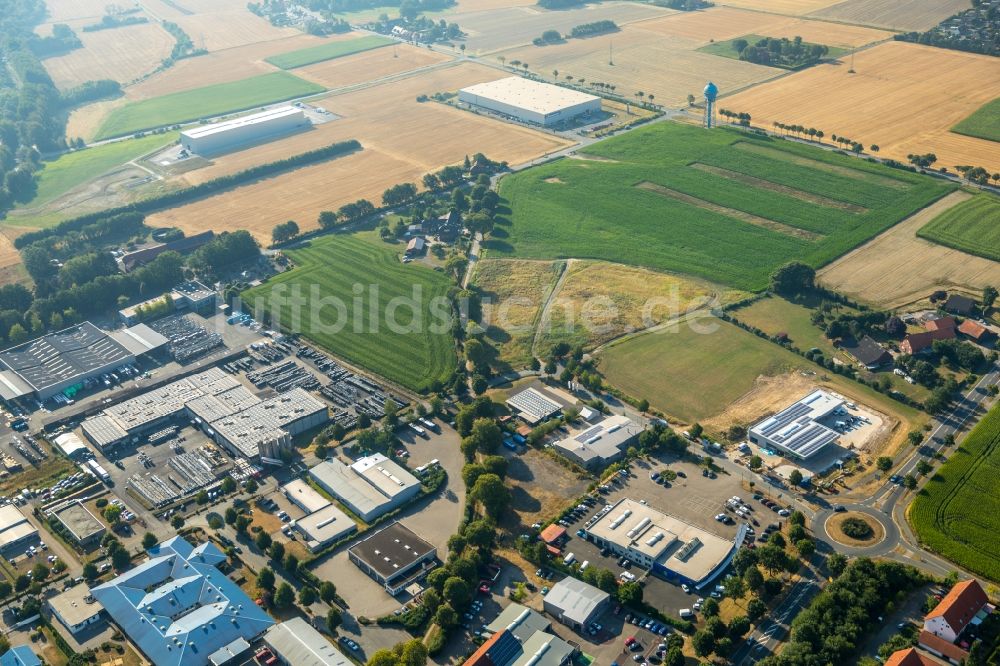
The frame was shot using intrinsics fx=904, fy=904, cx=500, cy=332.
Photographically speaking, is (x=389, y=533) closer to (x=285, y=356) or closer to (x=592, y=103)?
(x=285, y=356)

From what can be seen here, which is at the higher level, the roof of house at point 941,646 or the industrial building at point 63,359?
the industrial building at point 63,359

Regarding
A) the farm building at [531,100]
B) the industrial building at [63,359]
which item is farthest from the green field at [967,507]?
the farm building at [531,100]

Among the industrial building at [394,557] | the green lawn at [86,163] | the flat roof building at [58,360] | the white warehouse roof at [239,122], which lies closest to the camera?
the industrial building at [394,557]

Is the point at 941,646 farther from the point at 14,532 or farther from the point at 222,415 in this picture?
the point at 14,532

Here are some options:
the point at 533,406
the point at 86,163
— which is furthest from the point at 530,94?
the point at 533,406

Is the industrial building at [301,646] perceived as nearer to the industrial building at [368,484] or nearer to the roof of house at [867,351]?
the industrial building at [368,484]

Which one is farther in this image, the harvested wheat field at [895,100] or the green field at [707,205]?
the harvested wheat field at [895,100]
